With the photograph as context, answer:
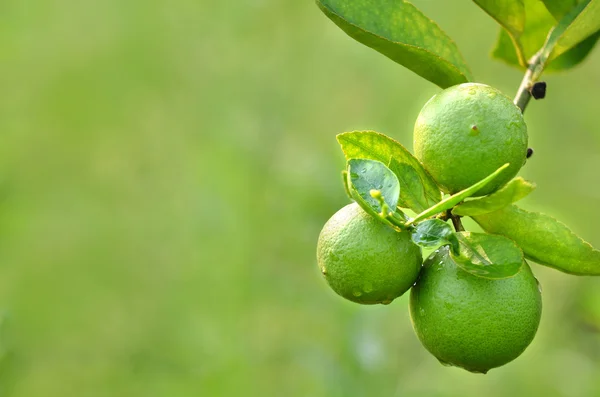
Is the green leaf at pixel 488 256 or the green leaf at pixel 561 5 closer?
the green leaf at pixel 488 256

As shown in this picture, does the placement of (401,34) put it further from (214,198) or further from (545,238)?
(214,198)

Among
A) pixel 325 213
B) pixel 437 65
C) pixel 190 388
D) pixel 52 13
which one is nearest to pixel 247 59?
pixel 325 213

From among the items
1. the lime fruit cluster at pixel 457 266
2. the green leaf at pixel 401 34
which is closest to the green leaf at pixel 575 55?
the green leaf at pixel 401 34

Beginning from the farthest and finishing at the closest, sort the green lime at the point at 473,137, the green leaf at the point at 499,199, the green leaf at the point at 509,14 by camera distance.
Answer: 1. the green leaf at the point at 509,14
2. the green lime at the point at 473,137
3. the green leaf at the point at 499,199

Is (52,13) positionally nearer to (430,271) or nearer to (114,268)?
(114,268)

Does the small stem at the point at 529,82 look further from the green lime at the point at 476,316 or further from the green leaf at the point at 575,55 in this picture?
the green lime at the point at 476,316
